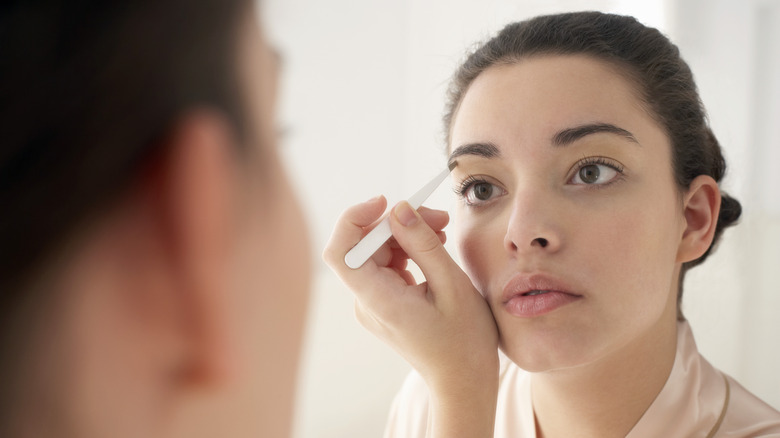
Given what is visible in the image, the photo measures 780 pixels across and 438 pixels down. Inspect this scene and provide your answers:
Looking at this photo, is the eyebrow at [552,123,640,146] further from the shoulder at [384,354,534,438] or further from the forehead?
the shoulder at [384,354,534,438]

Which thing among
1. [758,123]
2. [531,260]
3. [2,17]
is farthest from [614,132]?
[758,123]

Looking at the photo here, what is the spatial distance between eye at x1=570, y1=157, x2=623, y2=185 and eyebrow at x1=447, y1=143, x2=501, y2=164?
0.11 m

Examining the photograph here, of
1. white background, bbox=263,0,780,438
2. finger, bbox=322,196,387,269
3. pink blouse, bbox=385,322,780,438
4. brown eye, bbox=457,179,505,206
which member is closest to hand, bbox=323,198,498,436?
finger, bbox=322,196,387,269

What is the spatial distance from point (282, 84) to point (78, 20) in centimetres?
8

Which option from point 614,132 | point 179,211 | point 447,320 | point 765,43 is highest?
point 765,43

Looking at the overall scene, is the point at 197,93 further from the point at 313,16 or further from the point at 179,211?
the point at 313,16

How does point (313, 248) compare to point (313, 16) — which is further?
point (313, 16)

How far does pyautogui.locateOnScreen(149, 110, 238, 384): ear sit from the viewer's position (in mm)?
216

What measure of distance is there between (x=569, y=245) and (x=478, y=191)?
0.18 meters

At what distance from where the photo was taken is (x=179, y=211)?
22 cm

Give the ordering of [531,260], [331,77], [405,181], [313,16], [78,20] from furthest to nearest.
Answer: [405,181]
[331,77]
[313,16]
[531,260]
[78,20]

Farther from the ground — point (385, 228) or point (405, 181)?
point (405, 181)

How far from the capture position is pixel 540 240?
83 centimetres

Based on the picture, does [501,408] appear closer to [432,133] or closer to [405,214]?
[405,214]
